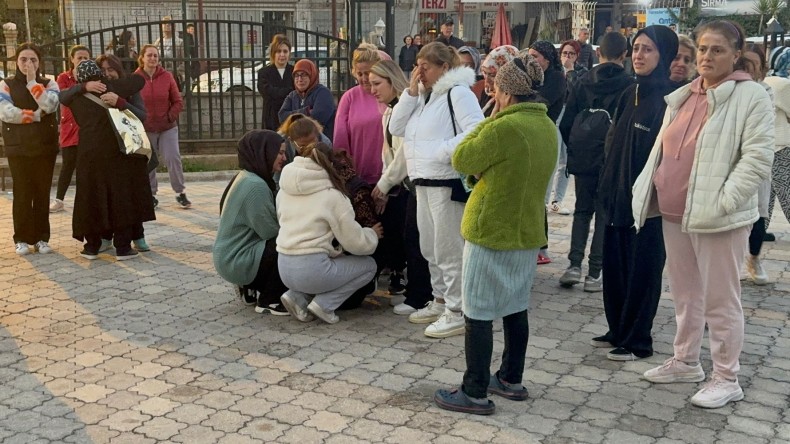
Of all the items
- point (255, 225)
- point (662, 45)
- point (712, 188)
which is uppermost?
point (662, 45)

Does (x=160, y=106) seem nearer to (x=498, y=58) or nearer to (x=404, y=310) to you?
(x=498, y=58)

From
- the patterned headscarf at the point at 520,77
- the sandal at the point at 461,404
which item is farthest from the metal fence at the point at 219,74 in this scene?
the sandal at the point at 461,404

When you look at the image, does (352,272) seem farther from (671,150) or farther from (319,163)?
(671,150)

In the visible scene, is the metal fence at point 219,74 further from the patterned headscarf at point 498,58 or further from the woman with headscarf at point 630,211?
the woman with headscarf at point 630,211

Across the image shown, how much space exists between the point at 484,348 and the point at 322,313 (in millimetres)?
1795

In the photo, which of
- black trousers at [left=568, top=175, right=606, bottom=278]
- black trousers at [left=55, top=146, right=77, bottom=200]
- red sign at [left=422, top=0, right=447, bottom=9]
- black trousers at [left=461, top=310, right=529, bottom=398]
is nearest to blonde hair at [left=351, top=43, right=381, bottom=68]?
black trousers at [left=568, top=175, right=606, bottom=278]

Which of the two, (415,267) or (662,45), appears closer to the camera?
(662,45)

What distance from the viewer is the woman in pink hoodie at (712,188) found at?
14.0 feet

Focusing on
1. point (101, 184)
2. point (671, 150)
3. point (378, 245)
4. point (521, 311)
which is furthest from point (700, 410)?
point (101, 184)

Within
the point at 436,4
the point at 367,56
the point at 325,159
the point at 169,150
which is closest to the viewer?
the point at 325,159

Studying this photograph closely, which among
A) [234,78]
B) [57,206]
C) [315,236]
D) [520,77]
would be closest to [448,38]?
[234,78]

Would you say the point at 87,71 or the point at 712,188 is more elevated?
the point at 87,71

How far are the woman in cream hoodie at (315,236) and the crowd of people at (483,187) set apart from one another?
0.04 ft

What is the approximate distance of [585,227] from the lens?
6.93 meters
